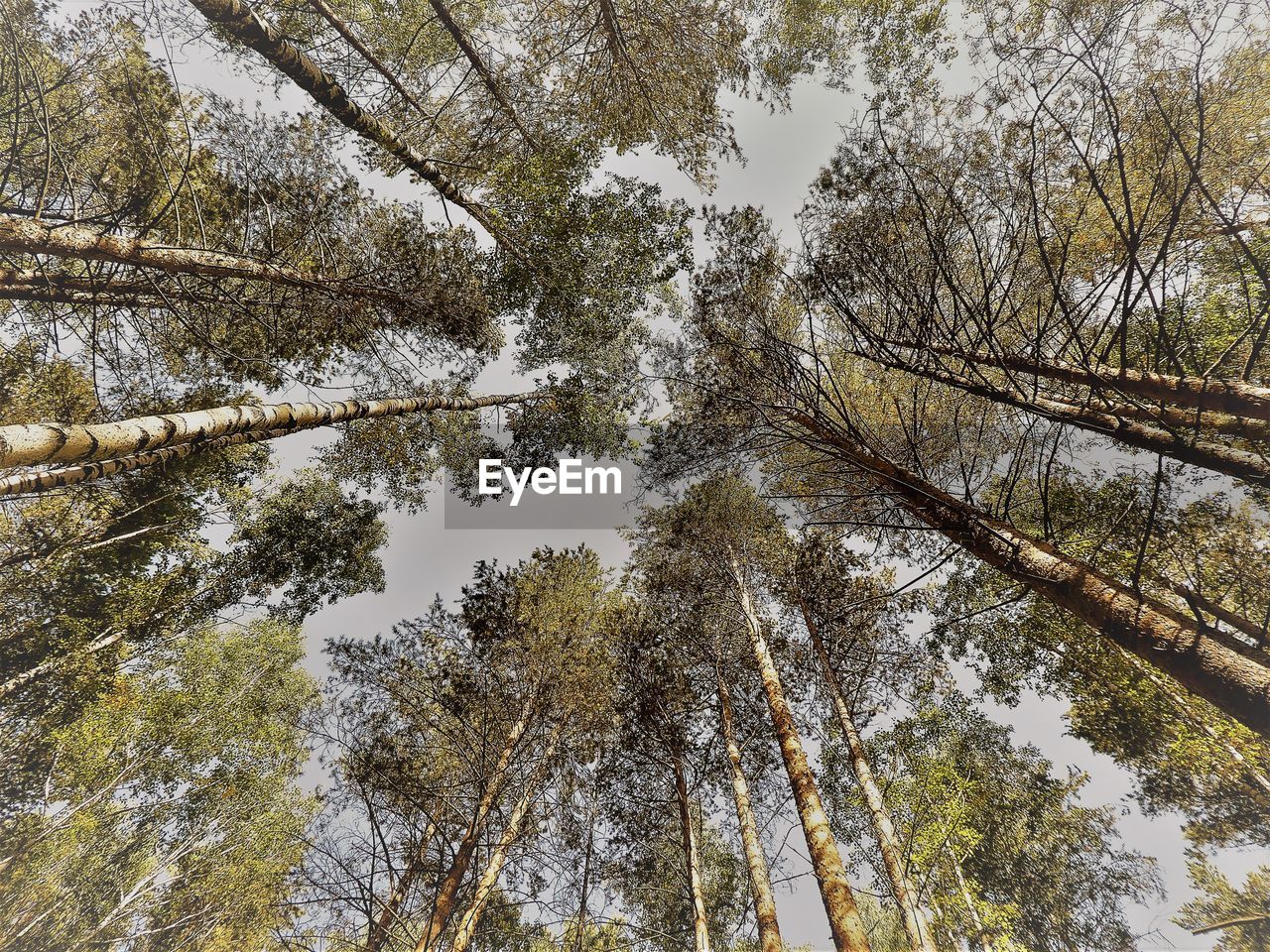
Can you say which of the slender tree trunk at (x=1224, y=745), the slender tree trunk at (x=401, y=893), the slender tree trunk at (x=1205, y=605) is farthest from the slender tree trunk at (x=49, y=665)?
the slender tree trunk at (x=1224, y=745)

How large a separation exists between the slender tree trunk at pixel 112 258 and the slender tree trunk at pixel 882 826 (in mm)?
8187

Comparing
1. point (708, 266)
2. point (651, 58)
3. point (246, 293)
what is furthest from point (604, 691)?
point (651, 58)

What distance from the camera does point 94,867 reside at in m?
9.30

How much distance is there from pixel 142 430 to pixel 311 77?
4.08 m

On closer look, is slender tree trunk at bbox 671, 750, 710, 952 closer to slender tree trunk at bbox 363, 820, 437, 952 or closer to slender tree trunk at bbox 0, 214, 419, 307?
slender tree trunk at bbox 363, 820, 437, 952

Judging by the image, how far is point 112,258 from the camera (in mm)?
3816

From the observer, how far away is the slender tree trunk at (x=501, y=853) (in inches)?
164

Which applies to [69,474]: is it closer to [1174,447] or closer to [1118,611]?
[1118,611]

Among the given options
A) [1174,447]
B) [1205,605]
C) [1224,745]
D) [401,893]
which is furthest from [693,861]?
[1224,745]

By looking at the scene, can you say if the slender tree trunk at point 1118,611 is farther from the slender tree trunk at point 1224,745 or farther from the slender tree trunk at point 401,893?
the slender tree trunk at point 1224,745

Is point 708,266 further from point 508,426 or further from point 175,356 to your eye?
point 175,356

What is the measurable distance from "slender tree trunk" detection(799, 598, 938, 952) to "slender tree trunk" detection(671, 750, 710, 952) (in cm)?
215

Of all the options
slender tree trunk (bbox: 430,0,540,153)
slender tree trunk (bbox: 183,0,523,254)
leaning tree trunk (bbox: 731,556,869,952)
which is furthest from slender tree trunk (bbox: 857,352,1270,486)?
slender tree trunk (bbox: 183,0,523,254)

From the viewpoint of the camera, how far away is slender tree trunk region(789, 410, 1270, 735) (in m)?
1.78
